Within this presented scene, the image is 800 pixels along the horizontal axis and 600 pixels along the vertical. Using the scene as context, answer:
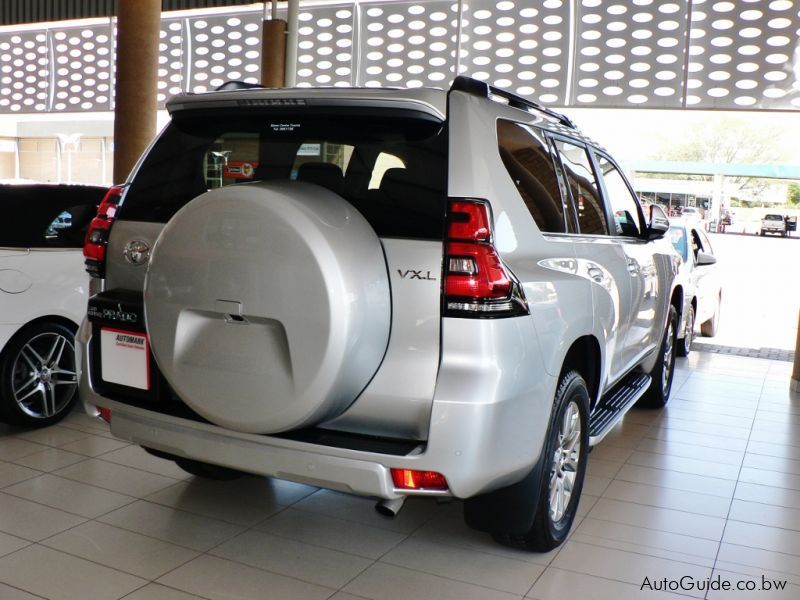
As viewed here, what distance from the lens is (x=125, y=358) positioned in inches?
111

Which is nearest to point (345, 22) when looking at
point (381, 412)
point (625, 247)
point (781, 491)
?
point (625, 247)

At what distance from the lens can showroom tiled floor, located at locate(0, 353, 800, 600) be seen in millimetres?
2779

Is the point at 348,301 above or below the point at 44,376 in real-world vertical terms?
above

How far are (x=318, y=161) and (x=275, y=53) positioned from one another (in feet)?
23.9

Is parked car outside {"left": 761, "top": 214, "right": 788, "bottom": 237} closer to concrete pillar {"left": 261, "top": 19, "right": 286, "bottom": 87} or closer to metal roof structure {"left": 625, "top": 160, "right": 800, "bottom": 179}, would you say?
metal roof structure {"left": 625, "top": 160, "right": 800, "bottom": 179}

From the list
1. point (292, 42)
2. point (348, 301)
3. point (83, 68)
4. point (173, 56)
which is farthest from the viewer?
point (83, 68)

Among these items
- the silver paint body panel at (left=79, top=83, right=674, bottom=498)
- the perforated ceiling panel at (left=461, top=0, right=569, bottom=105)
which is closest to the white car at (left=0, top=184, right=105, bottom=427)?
the silver paint body panel at (left=79, top=83, right=674, bottom=498)

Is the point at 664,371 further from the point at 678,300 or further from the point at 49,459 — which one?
the point at 49,459

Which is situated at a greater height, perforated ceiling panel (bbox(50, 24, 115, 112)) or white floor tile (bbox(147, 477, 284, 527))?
perforated ceiling panel (bbox(50, 24, 115, 112))

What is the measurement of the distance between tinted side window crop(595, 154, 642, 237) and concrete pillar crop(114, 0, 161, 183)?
417 centimetres

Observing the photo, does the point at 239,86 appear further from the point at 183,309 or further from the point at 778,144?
the point at 778,144

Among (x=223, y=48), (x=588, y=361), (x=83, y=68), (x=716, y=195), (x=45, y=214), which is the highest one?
(x=223, y=48)

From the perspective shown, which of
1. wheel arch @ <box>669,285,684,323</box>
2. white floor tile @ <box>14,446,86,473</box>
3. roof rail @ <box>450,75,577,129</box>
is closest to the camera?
roof rail @ <box>450,75,577,129</box>

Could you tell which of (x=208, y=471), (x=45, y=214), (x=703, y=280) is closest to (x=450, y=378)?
(x=208, y=471)
